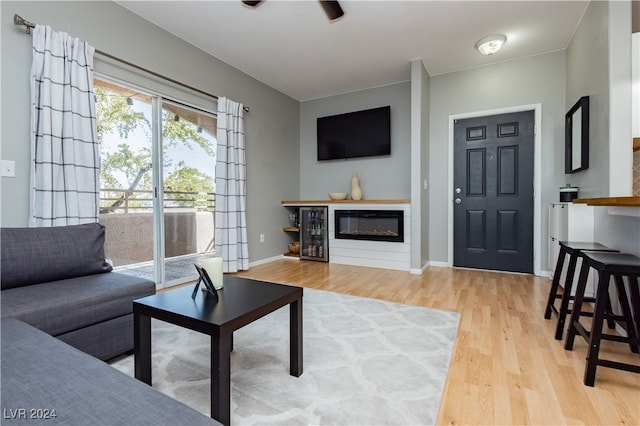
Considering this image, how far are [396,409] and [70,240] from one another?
2.10m

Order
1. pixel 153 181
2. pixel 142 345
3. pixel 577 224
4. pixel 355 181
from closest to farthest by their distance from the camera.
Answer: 1. pixel 142 345
2. pixel 577 224
3. pixel 153 181
4. pixel 355 181

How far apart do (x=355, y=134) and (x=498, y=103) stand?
1.96m

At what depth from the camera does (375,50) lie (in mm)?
3617

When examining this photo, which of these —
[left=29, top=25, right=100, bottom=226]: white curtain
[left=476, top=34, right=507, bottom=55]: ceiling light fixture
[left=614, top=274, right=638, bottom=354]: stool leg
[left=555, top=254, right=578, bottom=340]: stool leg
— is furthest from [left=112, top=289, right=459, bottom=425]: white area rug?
[left=476, top=34, right=507, bottom=55]: ceiling light fixture

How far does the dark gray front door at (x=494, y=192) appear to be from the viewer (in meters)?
Answer: 3.77

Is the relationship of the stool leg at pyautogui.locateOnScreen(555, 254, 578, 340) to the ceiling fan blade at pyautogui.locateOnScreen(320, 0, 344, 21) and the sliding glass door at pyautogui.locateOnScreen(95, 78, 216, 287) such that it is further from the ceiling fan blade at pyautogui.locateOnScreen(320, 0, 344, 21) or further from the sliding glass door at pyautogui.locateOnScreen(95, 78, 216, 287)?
the sliding glass door at pyautogui.locateOnScreen(95, 78, 216, 287)

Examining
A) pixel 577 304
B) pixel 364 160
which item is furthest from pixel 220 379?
pixel 364 160

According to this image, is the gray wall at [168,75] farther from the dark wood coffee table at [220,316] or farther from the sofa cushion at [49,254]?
the dark wood coffee table at [220,316]

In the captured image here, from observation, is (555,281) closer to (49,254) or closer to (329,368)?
(329,368)

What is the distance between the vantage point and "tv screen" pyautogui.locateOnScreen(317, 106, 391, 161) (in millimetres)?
4633

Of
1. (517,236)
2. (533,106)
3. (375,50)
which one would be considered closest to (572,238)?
(517,236)

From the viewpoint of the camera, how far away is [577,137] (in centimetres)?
303

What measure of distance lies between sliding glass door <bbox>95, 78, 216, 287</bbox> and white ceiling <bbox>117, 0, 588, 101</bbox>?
0.83 metres

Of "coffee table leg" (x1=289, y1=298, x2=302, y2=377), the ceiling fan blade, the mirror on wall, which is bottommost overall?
"coffee table leg" (x1=289, y1=298, x2=302, y2=377)
